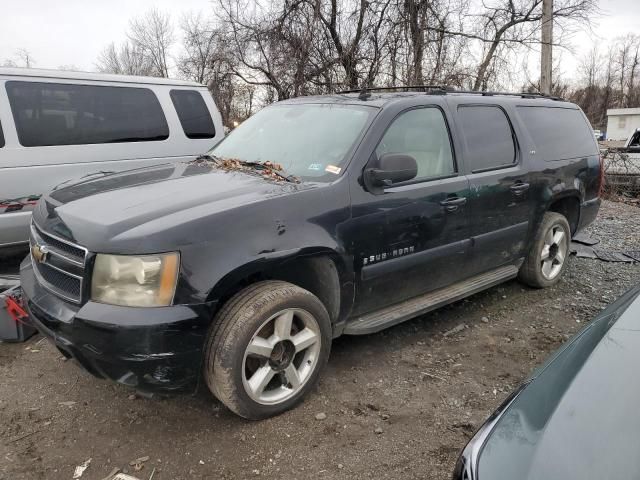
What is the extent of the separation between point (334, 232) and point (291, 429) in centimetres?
114

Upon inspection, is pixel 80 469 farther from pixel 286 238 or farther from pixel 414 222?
pixel 414 222

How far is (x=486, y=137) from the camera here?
4.13 m

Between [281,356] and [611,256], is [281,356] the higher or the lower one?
the higher one

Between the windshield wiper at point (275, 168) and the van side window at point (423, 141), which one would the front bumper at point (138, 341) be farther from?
the van side window at point (423, 141)

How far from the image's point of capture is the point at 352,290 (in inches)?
127

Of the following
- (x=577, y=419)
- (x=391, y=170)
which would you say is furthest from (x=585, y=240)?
(x=577, y=419)

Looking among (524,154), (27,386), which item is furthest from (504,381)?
(27,386)

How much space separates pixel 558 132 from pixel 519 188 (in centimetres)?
104

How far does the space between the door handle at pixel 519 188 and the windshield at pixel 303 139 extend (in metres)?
1.51

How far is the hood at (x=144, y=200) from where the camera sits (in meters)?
2.53

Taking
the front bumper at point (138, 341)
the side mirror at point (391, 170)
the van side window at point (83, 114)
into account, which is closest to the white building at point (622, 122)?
the van side window at point (83, 114)

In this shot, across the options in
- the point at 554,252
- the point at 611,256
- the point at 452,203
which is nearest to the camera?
the point at 452,203

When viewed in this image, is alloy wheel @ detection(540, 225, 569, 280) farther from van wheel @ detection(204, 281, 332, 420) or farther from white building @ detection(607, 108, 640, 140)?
white building @ detection(607, 108, 640, 140)

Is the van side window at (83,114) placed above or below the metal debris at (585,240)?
above
